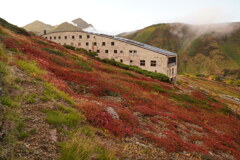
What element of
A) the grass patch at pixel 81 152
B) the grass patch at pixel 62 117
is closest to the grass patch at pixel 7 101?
the grass patch at pixel 62 117

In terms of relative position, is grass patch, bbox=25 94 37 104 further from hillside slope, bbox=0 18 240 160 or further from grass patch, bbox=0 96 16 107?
grass patch, bbox=0 96 16 107

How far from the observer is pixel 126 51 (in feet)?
200

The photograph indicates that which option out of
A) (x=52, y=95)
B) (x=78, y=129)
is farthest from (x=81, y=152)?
(x=52, y=95)

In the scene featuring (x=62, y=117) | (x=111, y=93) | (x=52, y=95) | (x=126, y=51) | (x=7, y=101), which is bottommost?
(x=111, y=93)

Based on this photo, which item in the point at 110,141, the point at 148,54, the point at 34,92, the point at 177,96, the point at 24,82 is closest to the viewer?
the point at 110,141

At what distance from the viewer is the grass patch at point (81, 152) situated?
6968 mm

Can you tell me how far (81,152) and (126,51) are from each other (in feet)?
181

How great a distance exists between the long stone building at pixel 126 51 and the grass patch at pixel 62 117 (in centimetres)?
4856

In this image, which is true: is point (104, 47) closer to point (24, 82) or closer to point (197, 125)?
point (197, 125)

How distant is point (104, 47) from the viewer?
212 ft

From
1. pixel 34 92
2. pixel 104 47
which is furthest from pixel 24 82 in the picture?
pixel 104 47

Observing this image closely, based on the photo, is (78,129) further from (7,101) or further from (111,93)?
(111,93)

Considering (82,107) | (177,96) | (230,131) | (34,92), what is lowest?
(230,131)

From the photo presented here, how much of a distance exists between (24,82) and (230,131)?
2232 centimetres
